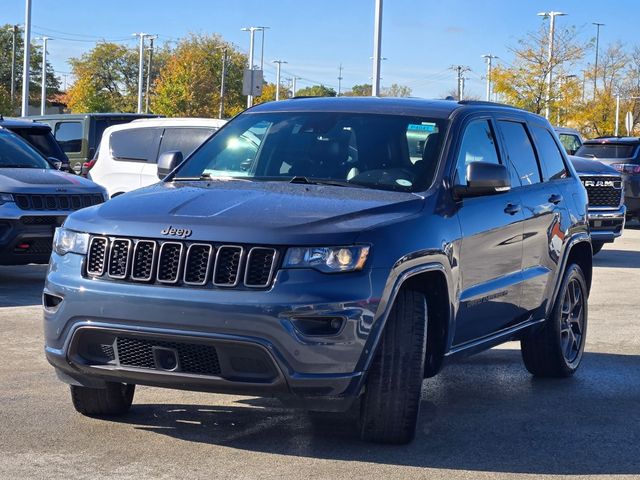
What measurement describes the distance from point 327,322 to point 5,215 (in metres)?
7.36

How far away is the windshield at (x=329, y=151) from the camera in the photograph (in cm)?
654

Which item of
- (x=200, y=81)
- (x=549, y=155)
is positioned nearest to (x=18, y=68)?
(x=200, y=81)

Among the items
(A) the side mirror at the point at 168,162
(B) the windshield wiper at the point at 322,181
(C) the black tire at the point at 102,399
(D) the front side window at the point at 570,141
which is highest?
(D) the front side window at the point at 570,141

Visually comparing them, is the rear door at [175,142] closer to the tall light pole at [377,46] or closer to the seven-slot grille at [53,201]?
Answer: the seven-slot grille at [53,201]

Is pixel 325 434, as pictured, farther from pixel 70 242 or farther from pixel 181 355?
pixel 70 242

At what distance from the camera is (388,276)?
5.51m

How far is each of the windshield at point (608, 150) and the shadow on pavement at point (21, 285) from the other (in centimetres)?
1368

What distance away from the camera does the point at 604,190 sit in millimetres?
17500

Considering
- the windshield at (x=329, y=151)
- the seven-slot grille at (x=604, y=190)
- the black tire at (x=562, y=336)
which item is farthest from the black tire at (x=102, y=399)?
the seven-slot grille at (x=604, y=190)

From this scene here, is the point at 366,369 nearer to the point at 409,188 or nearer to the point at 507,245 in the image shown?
the point at 409,188

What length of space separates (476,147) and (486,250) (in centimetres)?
65

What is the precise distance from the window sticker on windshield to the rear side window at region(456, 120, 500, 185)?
183 mm

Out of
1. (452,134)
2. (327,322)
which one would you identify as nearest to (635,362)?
(452,134)

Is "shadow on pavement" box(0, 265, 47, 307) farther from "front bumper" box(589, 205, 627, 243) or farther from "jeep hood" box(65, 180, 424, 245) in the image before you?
"front bumper" box(589, 205, 627, 243)
